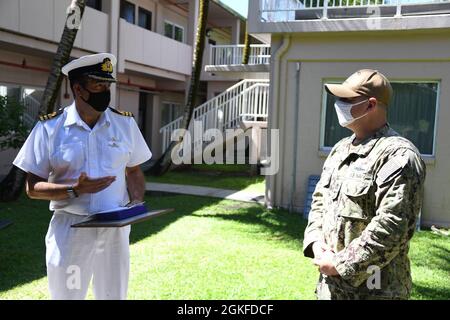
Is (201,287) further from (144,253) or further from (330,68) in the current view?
(330,68)

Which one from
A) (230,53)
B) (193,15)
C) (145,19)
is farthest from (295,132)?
(145,19)

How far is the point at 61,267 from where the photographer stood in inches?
101

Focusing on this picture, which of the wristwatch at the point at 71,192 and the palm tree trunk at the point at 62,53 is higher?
the palm tree trunk at the point at 62,53

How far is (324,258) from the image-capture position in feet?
7.63

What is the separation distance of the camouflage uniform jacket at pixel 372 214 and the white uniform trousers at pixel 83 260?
43.9 inches

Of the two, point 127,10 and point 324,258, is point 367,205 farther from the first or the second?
point 127,10

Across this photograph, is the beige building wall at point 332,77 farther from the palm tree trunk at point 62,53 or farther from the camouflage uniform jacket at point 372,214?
the camouflage uniform jacket at point 372,214

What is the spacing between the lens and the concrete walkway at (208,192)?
10.0m

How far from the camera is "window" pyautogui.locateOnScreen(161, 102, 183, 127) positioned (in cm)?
1920

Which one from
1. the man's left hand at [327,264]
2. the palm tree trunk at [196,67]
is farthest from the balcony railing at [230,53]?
the man's left hand at [327,264]

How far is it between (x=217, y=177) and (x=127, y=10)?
6795mm

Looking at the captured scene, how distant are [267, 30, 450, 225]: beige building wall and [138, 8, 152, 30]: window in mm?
9285
